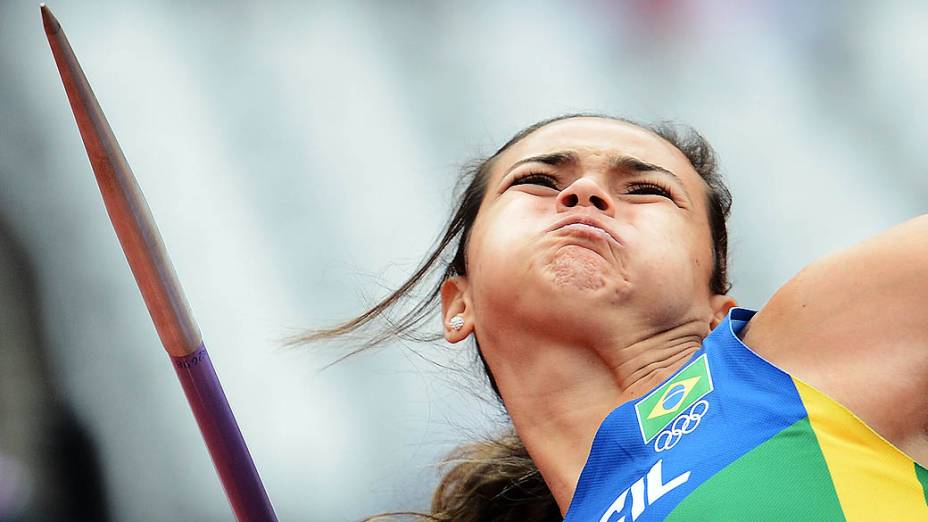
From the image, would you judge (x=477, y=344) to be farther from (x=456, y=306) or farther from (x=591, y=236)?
(x=591, y=236)

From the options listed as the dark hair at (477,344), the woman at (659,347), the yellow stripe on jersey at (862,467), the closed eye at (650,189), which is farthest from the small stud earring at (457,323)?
the yellow stripe on jersey at (862,467)

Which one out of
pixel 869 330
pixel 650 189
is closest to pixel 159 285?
pixel 650 189

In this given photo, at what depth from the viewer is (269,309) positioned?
2.57 m

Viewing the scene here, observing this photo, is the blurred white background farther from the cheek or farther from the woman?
the cheek

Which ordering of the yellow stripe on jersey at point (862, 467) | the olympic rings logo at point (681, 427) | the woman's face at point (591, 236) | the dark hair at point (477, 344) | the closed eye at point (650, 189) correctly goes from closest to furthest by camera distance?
1. the yellow stripe on jersey at point (862, 467)
2. the olympic rings logo at point (681, 427)
3. the woman's face at point (591, 236)
4. the closed eye at point (650, 189)
5. the dark hair at point (477, 344)

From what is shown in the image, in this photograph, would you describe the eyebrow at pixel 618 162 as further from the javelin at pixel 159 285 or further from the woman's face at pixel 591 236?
the javelin at pixel 159 285

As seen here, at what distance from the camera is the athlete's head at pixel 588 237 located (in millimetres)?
1476

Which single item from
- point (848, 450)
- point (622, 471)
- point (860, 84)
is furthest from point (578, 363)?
point (860, 84)

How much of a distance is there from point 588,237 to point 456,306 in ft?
1.12

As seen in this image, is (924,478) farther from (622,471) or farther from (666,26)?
(666,26)

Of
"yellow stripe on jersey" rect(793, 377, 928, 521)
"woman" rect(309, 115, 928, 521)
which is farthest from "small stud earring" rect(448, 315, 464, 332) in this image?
"yellow stripe on jersey" rect(793, 377, 928, 521)

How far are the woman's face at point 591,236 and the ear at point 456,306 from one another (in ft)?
0.09

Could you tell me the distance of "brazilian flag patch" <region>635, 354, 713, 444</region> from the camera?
1.31 m

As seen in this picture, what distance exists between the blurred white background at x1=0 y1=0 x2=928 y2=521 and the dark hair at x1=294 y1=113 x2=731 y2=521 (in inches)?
9.5
